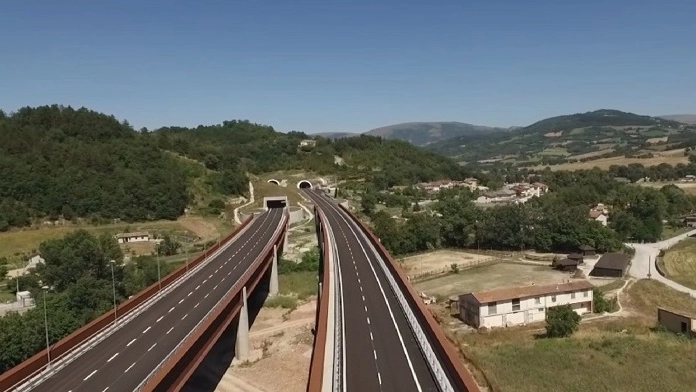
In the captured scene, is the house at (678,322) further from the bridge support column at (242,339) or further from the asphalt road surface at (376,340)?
the bridge support column at (242,339)

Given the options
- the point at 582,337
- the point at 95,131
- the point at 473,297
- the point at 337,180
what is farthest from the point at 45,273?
the point at 337,180

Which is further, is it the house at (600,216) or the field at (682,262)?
the house at (600,216)

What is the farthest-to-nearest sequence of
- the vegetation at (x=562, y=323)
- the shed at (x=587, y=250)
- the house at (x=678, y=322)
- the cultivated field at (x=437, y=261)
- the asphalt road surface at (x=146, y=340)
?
the shed at (x=587, y=250)
the cultivated field at (x=437, y=261)
the vegetation at (x=562, y=323)
the house at (x=678, y=322)
the asphalt road surface at (x=146, y=340)

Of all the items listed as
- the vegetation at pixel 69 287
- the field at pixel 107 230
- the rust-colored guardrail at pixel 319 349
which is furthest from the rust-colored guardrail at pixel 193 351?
the field at pixel 107 230

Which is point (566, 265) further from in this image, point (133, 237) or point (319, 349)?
point (133, 237)

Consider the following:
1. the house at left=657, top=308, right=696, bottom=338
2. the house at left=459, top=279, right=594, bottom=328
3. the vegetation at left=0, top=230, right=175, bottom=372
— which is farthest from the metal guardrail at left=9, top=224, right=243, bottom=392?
the house at left=657, top=308, right=696, bottom=338

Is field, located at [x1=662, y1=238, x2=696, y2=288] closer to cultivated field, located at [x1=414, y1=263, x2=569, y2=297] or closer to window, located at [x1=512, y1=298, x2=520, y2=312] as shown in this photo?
cultivated field, located at [x1=414, y1=263, x2=569, y2=297]

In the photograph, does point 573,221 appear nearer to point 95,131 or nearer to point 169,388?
point 169,388
